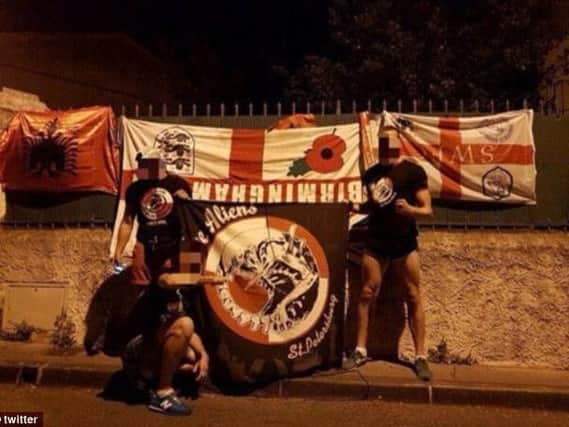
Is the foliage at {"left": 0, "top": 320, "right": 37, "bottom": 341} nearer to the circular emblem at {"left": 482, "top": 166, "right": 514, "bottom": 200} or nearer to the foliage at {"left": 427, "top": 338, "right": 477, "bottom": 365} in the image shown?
the foliage at {"left": 427, "top": 338, "right": 477, "bottom": 365}

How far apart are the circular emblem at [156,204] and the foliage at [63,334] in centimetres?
210

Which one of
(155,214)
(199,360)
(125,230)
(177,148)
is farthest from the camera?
(177,148)

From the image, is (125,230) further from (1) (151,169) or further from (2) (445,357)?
(2) (445,357)

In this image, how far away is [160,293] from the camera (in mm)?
5328

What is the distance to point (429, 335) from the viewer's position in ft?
21.5

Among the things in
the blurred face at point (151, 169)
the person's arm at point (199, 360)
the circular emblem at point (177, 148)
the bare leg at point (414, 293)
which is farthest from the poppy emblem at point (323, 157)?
the person's arm at point (199, 360)

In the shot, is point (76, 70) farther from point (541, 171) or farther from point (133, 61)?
point (541, 171)

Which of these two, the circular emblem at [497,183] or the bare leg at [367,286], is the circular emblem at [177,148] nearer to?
the bare leg at [367,286]

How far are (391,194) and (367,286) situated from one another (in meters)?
0.82

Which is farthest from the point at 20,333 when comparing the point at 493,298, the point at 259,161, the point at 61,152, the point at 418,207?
the point at 493,298

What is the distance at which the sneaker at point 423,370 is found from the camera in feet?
19.2

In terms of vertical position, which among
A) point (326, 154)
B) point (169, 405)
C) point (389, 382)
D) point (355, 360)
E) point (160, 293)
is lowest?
point (169, 405)

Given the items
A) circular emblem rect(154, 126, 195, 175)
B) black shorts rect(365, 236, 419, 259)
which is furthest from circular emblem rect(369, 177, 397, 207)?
circular emblem rect(154, 126, 195, 175)

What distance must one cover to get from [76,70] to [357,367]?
6.59m
